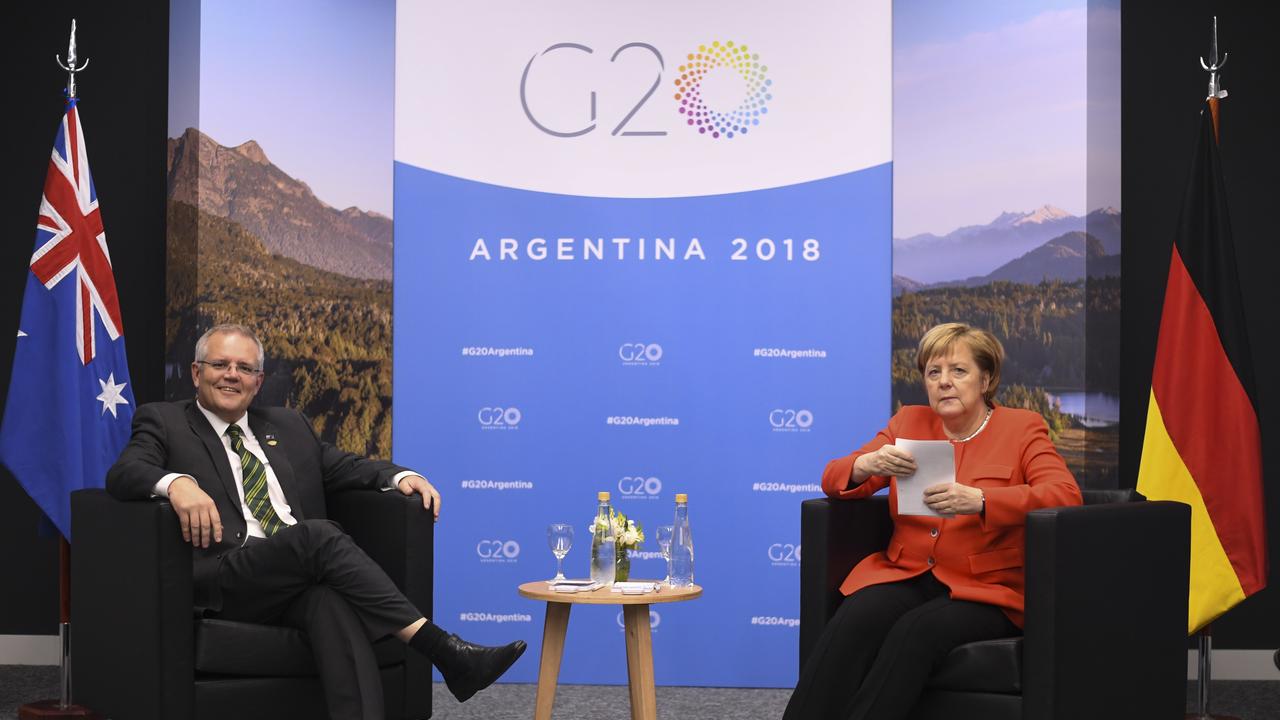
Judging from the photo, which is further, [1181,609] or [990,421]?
[990,421]

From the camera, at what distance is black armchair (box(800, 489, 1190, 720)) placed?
2.69 metres

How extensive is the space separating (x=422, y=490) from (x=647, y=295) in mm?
1496

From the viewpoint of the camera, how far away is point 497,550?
15.0ft

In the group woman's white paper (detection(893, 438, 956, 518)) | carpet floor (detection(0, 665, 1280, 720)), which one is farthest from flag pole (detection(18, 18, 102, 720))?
woman's white paper (detection(893, 438, 956, 518))

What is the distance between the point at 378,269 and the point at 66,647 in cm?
170

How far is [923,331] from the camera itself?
15.0 feet

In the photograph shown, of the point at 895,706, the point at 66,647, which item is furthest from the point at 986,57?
the point at 66,647

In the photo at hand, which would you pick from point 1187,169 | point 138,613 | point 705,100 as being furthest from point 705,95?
point 138,613

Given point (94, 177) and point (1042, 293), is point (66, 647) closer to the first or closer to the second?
point (94, 177)

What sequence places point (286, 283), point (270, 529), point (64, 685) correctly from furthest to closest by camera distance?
1. point (286, 283)
2. point (64, 685)
3. point (270, 529)

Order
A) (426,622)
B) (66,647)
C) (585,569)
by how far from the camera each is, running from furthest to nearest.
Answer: (585,569) → (66,647) → (426,622)

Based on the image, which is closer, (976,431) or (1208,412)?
(976,431)

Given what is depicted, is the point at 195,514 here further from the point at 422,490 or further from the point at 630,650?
the point at 630,650

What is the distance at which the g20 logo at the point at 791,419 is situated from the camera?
4551mm
